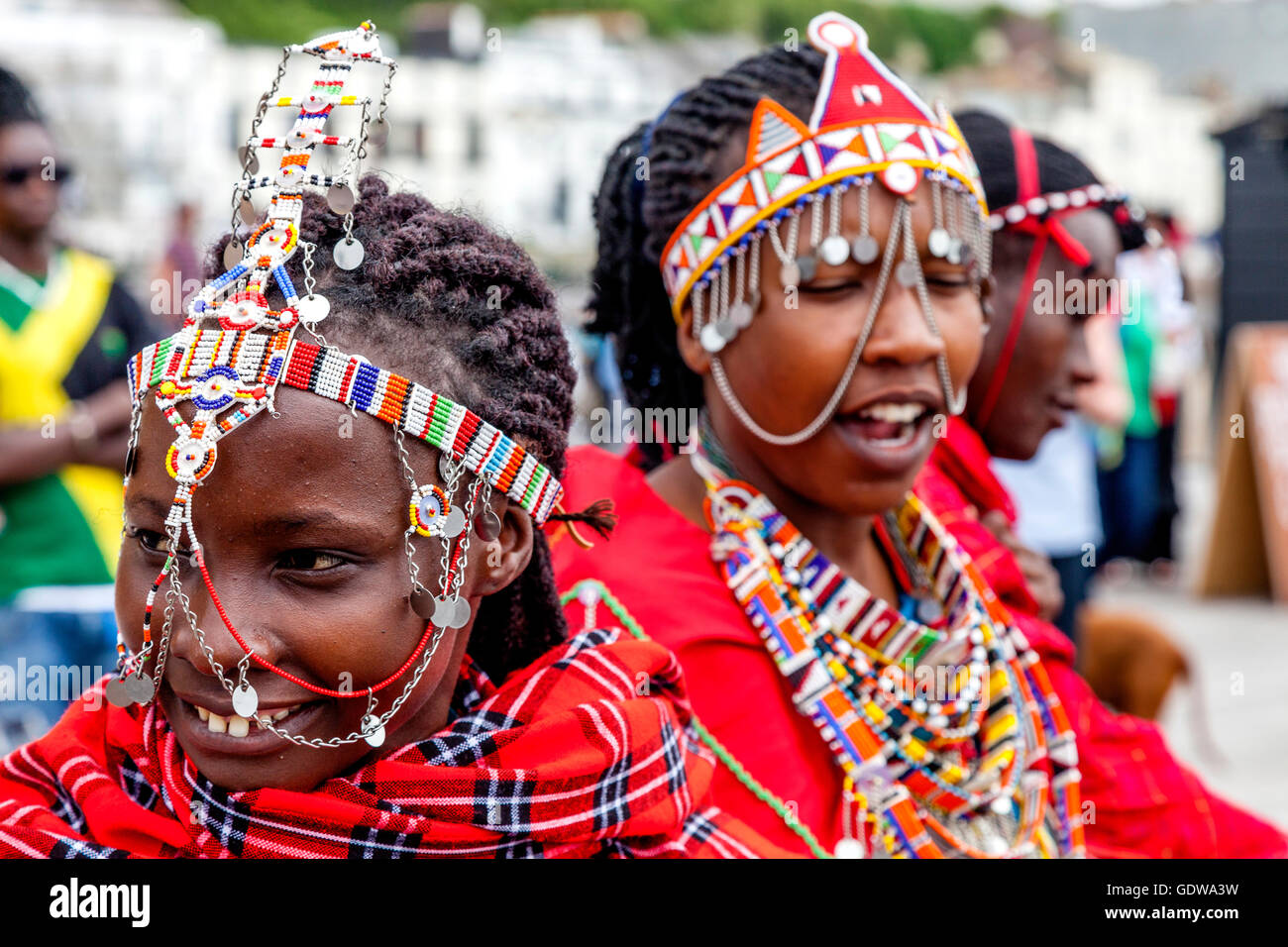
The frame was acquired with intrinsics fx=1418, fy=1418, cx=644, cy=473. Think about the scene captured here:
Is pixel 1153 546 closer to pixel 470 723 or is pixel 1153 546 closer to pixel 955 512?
pixel 955 512

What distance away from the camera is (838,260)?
6.86 feet

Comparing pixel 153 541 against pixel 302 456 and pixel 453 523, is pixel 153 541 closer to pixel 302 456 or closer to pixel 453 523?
pixel 302 456

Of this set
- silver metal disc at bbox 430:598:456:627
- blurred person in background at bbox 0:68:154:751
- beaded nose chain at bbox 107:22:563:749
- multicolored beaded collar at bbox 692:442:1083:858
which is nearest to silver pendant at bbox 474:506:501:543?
beaded nose chain at bbox 107:22:563:749

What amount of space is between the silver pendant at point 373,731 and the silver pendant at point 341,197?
22.6 inches

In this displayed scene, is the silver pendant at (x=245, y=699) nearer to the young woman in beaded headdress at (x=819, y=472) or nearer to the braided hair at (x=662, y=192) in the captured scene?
the young woman in beaded headdress at (x=819, y=472)

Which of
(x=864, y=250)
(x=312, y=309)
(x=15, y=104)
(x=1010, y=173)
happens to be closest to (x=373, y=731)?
(x=312, y=309)

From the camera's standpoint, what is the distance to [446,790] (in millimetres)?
1638

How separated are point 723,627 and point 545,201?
41.9 meters

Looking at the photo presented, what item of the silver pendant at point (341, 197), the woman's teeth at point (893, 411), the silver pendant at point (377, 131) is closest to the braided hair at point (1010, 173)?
the woman's teeth at point (893, 411)

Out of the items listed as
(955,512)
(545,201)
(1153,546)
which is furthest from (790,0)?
(955,512)

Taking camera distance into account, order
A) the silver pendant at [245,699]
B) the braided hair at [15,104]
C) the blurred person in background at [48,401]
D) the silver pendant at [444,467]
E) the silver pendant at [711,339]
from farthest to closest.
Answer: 1. the braided hair at [15,104]
2. the blurred person in background at [48,401]
3. the silver pendant at [711,339]
4. the silver pendant at [444,467]
5. the silver pendant at [245,699]

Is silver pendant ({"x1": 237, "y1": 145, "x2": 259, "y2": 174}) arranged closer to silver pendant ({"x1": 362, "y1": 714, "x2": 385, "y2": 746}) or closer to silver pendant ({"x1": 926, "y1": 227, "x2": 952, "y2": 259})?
silver pendant ({"x1": 362, "y1": 714, "x2": 385, "y2": 746})

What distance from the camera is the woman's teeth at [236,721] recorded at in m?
1.57

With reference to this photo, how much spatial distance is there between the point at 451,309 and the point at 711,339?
64 centimetres
